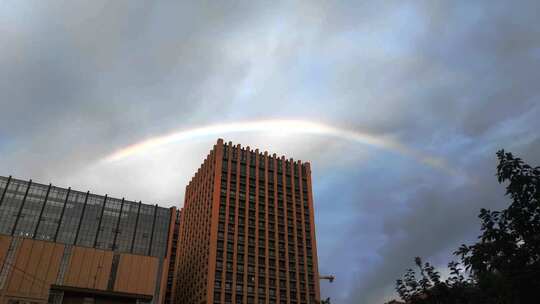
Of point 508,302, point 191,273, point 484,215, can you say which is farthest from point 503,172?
point 191,273

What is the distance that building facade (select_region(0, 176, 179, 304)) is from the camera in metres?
85.9

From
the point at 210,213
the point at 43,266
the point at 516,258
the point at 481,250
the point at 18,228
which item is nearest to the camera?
the point at 516,258

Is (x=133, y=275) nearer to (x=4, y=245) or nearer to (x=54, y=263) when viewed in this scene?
(x=54, y=263)

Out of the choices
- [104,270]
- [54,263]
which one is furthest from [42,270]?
[104,270]

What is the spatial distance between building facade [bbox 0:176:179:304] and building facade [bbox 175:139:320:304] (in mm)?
11523

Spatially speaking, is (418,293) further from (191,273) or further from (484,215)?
(191,273)

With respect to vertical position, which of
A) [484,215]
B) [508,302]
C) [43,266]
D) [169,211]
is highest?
[169,211]

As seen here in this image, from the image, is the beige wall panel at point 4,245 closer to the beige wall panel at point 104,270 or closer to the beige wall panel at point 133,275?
the beige wall panel at point 104,270

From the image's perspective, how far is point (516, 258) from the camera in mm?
23562

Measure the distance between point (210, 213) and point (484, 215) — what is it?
313 ft

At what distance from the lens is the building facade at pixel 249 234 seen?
106 metres

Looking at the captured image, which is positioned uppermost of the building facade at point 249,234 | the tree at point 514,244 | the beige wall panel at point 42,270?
the building facade at point 249,234

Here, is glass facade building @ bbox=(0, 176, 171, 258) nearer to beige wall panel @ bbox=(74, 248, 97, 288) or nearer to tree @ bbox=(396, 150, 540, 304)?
beige wall panel @ bbox=(74, 248, 97, 288)

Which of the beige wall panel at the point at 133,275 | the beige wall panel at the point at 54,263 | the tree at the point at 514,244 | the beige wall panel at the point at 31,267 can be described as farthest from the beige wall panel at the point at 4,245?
the tree at the point at 514,244
